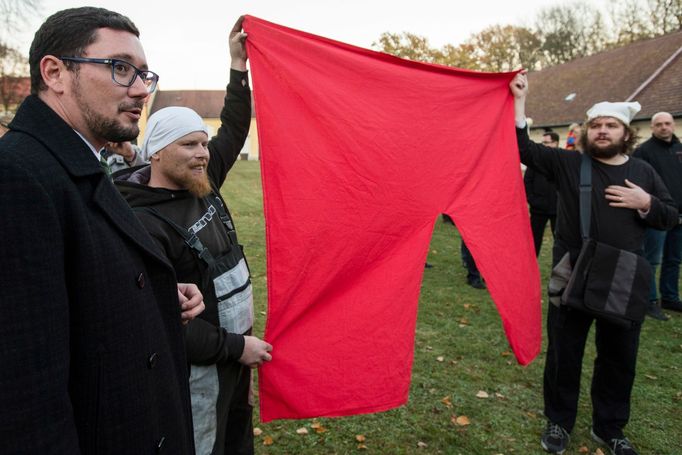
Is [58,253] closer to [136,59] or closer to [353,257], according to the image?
[136,59]

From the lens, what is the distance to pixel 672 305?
6.77 meters

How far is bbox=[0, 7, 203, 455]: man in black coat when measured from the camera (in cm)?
109

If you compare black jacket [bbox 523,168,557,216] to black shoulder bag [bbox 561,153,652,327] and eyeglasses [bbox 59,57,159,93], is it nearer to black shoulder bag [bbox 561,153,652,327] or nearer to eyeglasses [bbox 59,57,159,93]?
black shoulder bag [bbox 561,153,652,327]

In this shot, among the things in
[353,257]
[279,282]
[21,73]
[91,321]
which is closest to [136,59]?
[91,321]

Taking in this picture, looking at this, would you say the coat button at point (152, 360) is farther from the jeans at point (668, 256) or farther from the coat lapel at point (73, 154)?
the jeans at point (668, 256)

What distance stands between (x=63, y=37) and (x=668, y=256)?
7.65 meters

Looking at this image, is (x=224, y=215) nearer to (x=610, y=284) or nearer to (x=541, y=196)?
(x=610, y=284)

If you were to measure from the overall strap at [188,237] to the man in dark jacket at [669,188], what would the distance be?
6.00 meters

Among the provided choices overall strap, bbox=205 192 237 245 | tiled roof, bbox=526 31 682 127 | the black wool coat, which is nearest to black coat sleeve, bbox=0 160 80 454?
the black wool coat

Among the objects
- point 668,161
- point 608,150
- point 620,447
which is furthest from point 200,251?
point 668,161

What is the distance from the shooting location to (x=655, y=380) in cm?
477

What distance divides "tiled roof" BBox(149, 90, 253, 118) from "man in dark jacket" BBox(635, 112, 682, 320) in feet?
211

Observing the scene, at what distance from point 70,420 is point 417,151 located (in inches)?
87.8

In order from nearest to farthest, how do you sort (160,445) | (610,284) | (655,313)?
(160,445), (610,284), (655,313)
